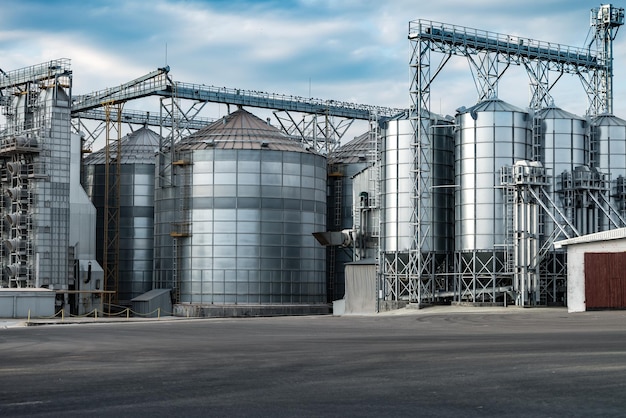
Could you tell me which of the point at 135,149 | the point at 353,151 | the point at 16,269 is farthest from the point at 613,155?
the point at 16,269

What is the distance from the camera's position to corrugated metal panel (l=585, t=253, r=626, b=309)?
5497 centimetres

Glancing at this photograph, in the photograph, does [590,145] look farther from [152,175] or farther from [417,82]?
[152,175]

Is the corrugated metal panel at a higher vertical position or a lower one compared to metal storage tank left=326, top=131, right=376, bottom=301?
lower

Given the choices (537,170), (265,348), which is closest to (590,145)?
(537,170)

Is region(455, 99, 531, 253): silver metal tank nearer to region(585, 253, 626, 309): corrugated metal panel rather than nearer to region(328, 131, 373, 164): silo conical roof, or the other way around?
region(585, 253, 626, 309): corrugated metal panel

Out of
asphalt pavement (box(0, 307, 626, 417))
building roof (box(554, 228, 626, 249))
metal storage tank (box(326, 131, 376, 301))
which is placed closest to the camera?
asphalt pavement (box(0, 307, 626, 417))

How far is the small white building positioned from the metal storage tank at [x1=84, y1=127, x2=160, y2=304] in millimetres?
42763

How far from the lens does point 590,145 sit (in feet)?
235

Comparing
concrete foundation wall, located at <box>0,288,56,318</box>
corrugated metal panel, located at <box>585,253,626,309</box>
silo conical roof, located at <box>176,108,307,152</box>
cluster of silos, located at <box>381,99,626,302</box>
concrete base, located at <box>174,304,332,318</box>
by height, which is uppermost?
silo conical roof, located at <box>176,108,307,152</box>

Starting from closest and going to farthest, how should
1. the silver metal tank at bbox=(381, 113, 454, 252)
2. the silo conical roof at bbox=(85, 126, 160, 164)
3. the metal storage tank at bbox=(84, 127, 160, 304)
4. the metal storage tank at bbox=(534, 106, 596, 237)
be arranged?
the silver metal tank at bbox=(381, 113, 454, 252)
the metal storage tank at bbox=(534, 106, 596, 237)
the metal storage tank at bbox=(84, 127, 160, 304)
the silo conical roof at bbox=(85, 126, 160, 164)

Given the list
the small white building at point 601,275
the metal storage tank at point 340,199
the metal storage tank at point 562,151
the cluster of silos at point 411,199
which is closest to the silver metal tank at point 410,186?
the cluster of silos at point 411,199

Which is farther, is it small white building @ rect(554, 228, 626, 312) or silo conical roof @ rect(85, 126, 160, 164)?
silo conical roof @ rect(85, 126, 160, 164)

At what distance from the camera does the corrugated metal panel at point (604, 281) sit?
5497 cm

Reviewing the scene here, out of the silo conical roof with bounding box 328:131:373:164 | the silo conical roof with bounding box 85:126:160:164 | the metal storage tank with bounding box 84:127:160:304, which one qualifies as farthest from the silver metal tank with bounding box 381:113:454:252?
the silo conical roof with bounding box 85:126:160:164
